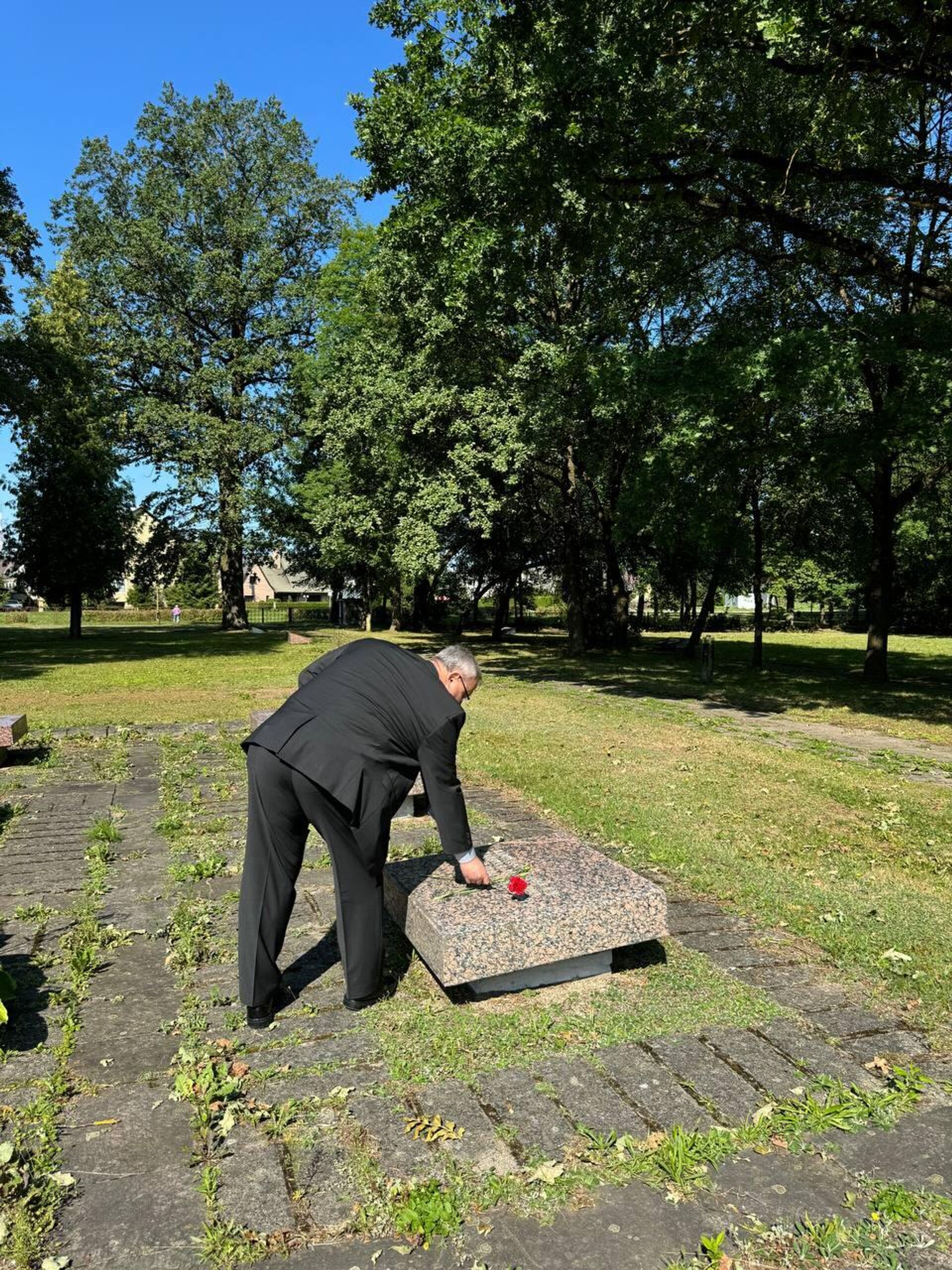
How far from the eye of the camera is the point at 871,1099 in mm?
3016

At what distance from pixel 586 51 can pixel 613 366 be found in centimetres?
473

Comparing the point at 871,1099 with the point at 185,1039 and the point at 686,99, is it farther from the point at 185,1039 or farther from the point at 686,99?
the point at 686,99

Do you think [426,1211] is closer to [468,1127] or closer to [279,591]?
[468,1127]

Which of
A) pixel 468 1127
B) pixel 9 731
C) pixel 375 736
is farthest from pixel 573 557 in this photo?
pixel 468 1127

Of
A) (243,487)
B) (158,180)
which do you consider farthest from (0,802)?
(158,180)

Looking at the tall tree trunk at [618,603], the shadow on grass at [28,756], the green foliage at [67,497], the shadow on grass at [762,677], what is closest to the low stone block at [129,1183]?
the shadow on grass at [28,756]

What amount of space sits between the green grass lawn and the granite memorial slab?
124 cm

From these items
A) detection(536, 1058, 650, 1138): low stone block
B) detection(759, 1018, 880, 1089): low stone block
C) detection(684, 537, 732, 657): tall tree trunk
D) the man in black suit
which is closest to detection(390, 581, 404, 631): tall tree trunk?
detection(684, 537, 732, 657): tall tree trunk

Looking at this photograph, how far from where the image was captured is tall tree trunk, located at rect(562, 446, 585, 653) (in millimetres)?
23406

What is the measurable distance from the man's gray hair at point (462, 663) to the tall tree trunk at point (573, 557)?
19583 millimetres

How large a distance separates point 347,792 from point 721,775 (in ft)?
20.4

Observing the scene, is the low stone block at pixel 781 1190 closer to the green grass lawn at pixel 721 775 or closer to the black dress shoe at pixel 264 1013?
the green grass lawn at pixel 721 775

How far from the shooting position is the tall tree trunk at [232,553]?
34625 mm

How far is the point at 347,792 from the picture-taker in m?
3.37
